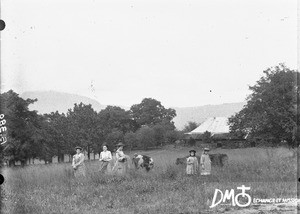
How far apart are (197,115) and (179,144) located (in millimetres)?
892

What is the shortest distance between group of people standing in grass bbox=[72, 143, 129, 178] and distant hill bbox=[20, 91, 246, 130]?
1.27 meters

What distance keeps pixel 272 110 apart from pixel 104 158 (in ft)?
15.0

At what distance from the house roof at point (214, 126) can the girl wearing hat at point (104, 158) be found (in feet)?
7.77

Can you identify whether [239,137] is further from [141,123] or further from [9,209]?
[9,209]

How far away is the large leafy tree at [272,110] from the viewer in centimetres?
1034

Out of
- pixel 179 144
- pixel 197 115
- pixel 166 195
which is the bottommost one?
pixel 166 195

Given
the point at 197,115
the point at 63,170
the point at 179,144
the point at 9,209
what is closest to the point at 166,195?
the point at 179,144

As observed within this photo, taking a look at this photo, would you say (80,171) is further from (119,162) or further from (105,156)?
(119,162)

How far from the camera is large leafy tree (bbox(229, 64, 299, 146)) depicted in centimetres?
1034

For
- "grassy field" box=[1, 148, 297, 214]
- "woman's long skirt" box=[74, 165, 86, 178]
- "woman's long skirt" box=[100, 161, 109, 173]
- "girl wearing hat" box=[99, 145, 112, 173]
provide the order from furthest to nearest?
"woman's long skirt" box=[100, 161, 109, 173], "woman's long skirt" box=[74, 165, 86, 178], "girl wearing hat" box=[99, 145, 112, 173], "grassy field" box=[1, 148, 297, 214]

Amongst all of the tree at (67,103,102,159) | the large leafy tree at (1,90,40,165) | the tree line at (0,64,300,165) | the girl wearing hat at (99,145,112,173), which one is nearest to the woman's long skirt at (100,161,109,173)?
the girl wearing hat at (99,145,112,173)

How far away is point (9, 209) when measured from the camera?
8391 millimetres

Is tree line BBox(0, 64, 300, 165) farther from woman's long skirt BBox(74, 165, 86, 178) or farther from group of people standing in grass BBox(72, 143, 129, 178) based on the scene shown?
woman's long skirt BBox(74, 165, 86, 178)
